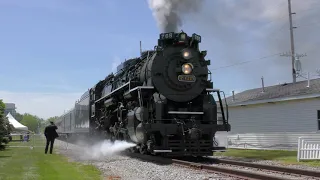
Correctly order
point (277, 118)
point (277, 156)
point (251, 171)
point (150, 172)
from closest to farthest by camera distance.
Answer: point (251, 171)
point (150, 172)
point (277, 156)
point (277, 118)

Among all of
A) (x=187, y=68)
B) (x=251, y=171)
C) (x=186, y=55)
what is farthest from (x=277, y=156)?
(x=251, y=171)

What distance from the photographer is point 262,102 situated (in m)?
22.0

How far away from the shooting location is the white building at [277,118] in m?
19.4

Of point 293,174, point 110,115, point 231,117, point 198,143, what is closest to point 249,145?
point 231,117

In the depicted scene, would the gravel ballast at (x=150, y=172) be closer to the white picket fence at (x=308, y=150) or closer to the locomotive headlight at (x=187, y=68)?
the locomotive headlight at (x=187, y=68)

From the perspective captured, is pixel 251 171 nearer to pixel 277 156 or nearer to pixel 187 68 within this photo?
pixel 187 68

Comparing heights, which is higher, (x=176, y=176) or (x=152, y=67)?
(x=152, y=67)

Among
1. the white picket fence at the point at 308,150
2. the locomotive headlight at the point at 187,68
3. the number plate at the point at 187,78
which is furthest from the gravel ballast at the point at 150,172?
the white picket fence at the point at 308,150

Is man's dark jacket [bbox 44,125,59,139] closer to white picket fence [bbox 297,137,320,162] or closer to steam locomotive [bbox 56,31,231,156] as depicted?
steam locomotive [bbox 56,31,231,156]

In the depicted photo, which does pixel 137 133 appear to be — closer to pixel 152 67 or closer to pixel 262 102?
pixel 152 67

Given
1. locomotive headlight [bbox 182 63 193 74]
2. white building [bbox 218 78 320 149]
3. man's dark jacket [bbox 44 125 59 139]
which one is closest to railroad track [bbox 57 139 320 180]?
locomotive headlight [bbox 182 63 193 74]

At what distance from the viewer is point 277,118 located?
21.3m

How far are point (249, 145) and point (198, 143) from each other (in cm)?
1097

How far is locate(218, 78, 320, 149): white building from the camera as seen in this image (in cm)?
1938
